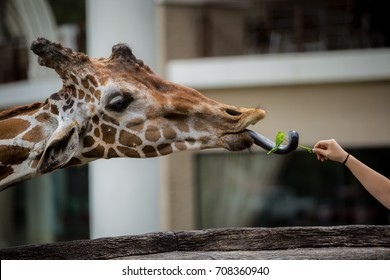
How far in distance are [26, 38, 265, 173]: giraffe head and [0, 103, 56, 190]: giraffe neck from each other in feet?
0.17

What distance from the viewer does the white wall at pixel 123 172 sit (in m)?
12.2

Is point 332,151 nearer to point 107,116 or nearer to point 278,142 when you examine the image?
point 278,142

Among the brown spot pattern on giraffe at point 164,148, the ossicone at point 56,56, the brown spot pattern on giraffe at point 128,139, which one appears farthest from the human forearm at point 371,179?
the ossicone at point 56,56

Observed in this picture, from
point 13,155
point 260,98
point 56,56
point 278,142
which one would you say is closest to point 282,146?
point 278,142

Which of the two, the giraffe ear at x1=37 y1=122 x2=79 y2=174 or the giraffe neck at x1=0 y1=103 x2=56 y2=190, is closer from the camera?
the giraffe ear at x1=37 y1=122 x2=79 y2=174

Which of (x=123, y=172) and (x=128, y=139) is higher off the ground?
(x=128, y=139)

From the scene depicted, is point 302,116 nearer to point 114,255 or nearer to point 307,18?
point 307,18

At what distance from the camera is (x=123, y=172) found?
12344 mm

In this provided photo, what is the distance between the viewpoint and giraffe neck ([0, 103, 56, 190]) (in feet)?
13.3

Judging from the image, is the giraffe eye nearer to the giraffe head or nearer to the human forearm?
the giraffe head

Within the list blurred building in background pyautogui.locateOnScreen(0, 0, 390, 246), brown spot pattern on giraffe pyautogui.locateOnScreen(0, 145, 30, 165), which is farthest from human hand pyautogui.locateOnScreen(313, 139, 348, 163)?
blurred building in background pyautogui.locateOnScreen(0, 0, 390, 246)

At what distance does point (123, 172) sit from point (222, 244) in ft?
27.1

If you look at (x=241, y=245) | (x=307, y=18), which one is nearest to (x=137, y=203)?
(x=307, y=18)
